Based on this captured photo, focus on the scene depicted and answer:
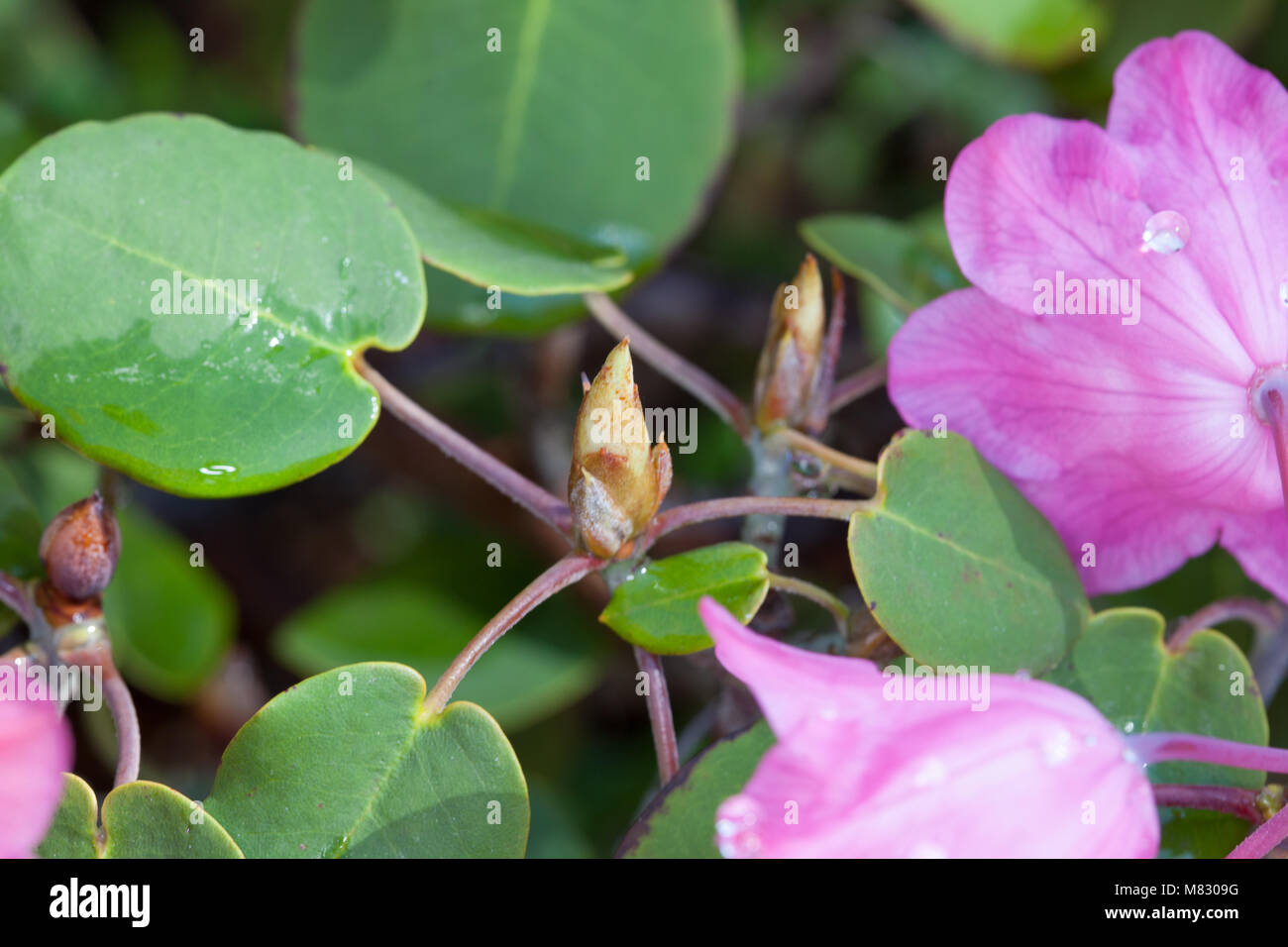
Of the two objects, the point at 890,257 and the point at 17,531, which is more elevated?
the point at 890,257

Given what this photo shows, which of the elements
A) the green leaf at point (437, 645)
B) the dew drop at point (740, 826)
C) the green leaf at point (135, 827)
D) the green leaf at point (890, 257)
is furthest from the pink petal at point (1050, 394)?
the green leaf at point (437, 645)

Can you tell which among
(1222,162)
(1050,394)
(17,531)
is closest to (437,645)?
(17,531)

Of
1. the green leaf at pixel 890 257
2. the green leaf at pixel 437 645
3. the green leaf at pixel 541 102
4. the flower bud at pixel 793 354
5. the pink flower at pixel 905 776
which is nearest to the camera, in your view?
the pink flower at pixel 905 776

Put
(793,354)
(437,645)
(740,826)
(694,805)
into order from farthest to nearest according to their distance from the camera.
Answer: (437,645) < (793,354) < (694,805) < (740,826)

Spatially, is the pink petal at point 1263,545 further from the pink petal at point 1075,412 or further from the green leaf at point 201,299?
the green leaf at point 201,299

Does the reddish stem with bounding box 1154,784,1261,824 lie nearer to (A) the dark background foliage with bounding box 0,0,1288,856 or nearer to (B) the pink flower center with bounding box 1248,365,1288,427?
(B) the pink flower center with bounding box 1248,365,1288,427

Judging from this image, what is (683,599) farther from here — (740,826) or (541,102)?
(541,102)
